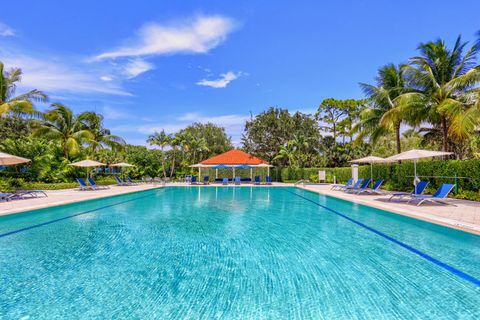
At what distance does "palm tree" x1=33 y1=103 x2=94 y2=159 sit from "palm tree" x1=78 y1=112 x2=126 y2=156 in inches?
62.8

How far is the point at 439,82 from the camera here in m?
15.0

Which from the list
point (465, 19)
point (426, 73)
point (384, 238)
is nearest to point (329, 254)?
point (384, 238)

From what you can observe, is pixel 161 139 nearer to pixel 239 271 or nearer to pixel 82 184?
pixel 82 184

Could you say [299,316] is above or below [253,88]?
below

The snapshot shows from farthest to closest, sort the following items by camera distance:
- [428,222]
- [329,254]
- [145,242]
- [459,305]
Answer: [428,222] → [145,242] → [329,254] → [459,305]

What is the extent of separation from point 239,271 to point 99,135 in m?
25.0

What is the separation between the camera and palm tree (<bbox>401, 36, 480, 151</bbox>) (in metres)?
13.9

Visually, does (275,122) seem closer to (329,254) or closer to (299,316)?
(329,254)

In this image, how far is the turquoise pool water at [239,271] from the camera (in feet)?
10.5

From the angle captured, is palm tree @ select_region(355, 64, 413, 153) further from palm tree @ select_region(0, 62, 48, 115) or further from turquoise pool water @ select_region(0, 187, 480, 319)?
palm tree @ select_region(0, 62, 48, 115)

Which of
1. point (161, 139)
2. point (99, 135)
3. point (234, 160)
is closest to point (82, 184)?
point (99, 135)

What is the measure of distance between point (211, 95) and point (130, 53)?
46.3 feet

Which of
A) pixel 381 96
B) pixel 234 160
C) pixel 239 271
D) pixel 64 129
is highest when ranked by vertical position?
pixel 381 96

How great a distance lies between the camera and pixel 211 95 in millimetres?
31531
